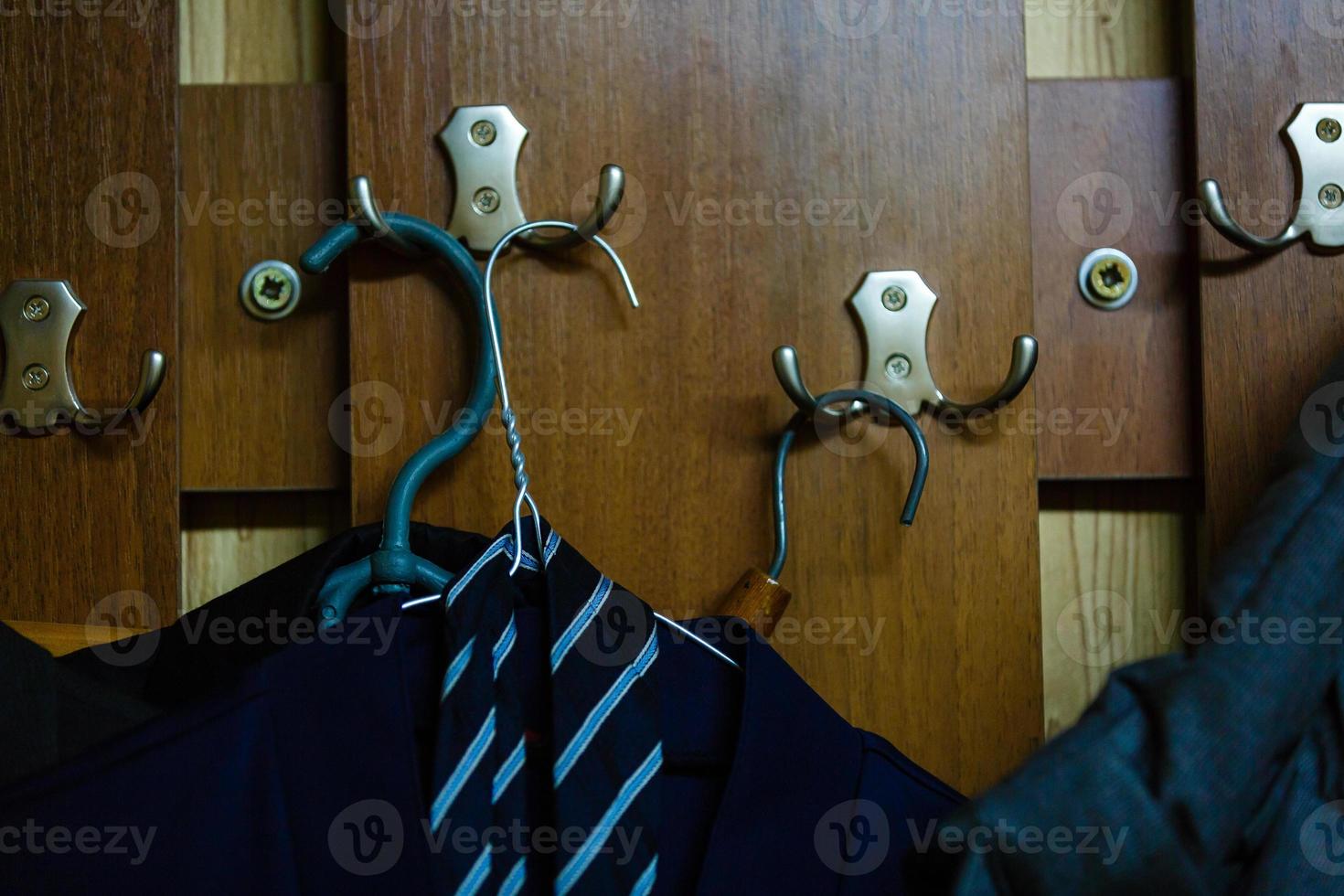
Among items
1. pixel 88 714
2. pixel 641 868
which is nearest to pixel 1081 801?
pixel 641 868

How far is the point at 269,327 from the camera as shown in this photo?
76 centimetres

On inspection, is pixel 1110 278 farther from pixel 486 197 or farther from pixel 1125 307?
pixel 486 197

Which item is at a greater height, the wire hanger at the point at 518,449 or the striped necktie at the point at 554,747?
the wire hanger at the point at 518,449

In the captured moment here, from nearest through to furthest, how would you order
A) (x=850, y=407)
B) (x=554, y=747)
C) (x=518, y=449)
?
(x=554, y=747) < (x=518, y=449) < (x=850, y=407)

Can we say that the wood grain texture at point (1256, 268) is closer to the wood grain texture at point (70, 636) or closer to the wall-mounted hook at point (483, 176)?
the wall-mounted hook at point (483, 176)

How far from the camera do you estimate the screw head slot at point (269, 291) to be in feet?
2.47

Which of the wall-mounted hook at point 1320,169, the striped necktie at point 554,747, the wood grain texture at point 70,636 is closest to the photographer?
the striped necktie at point 554,747

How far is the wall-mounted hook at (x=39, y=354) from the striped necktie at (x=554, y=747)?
0.36m

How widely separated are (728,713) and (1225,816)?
23cm

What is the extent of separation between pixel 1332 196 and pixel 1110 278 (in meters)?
0.14

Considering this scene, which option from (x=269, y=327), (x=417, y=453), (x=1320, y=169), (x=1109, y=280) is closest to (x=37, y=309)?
(x=269, y=327)

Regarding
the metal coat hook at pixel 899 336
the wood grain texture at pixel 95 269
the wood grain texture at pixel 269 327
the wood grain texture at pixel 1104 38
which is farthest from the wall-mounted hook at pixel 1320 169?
the wood grain texture at pixel 95 269

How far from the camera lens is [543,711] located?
52 centimetres

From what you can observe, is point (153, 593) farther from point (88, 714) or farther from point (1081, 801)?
point (1081, 801)
